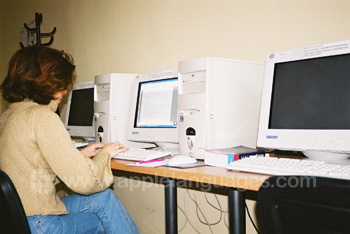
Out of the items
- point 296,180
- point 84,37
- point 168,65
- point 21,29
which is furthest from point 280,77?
point 21,29

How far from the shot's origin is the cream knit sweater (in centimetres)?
114

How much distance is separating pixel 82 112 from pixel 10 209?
145 cm

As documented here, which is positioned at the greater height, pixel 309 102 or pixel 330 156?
pixel 309 102

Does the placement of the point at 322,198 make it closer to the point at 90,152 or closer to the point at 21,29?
the point at 90,152

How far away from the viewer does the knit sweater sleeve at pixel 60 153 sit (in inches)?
44.9

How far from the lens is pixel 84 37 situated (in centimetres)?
280

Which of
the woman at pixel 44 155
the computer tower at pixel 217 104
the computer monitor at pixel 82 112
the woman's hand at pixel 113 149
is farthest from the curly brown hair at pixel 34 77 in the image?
the computer monitor at pixel 82 112

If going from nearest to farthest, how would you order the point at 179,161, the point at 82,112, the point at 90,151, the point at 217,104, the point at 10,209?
1. the point at 10,209
2. the point at 179,161
3. the point at 217,104
4. the point at 90,151
5. the point at 82,112

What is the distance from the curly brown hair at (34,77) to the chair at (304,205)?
100 centimetres

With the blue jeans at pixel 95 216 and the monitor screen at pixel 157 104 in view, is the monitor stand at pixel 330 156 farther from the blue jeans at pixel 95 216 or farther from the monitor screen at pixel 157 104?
the blue jeans at pixel 95 216

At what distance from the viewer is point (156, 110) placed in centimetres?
176

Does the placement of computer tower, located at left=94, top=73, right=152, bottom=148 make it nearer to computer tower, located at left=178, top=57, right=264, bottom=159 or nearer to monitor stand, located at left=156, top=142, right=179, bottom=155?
monitor stand, located at left=156, top=142, right=179, bottom=155

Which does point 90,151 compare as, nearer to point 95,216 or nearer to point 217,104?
point 95,216

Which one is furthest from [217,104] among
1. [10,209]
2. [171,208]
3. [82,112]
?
[82,112]
